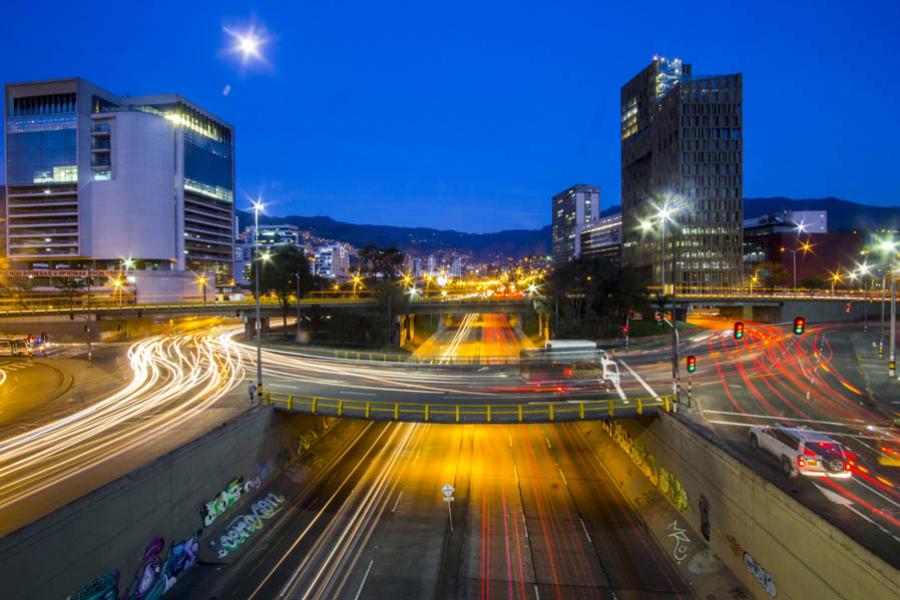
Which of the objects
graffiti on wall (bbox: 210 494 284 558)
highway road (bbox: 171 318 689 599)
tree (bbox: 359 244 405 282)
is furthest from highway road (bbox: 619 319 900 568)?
tree (bbox: 359 244 405 282)

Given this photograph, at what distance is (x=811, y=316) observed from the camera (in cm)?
6588

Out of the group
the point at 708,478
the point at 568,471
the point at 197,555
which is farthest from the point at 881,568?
the point at 197,555

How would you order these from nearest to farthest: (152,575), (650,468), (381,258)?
1. (152,575)
2. (650,468)
3. (381,258)

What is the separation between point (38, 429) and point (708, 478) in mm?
27509

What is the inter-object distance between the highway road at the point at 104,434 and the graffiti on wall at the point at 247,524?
4278 mm

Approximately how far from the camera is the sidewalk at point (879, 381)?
22.5m

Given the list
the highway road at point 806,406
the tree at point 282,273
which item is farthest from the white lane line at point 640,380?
the tree at point 282,273

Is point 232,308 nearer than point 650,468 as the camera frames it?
No

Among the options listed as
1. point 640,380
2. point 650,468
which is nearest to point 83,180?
point 640,380

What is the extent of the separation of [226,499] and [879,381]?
34218mm

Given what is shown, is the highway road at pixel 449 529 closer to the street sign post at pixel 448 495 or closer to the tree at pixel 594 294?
the street sign post at pixel 448 495

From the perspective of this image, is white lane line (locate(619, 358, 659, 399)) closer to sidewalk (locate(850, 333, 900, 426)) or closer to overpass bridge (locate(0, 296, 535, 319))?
sidewalk (locate(850, 333, 900, 426))

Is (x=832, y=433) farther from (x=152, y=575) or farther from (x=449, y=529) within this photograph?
(x=152, y=575)

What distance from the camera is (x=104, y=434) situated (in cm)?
2025
